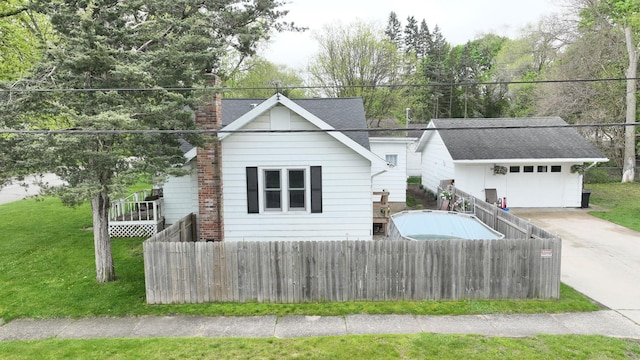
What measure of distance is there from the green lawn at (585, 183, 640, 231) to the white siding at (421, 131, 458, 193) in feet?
22.2

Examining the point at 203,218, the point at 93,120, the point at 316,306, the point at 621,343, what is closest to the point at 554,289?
the point at 621,343

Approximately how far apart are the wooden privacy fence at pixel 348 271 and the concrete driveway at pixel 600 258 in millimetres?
1521

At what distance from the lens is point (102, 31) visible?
8.80 m

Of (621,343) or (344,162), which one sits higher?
(344,162)

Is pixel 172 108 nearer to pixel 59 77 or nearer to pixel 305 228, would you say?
pixel 59 77

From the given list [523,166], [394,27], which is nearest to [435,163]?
[523,166]

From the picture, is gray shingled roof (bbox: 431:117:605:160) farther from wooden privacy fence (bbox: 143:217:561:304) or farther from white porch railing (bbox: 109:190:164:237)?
A: white porch railing (bbox: 109:190:164:237)

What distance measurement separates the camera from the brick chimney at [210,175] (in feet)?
37.0

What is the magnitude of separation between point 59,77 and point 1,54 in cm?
1112

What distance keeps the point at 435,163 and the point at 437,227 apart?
12.0 m

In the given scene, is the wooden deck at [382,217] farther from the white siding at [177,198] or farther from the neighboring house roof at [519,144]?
the white siding at [177,198]

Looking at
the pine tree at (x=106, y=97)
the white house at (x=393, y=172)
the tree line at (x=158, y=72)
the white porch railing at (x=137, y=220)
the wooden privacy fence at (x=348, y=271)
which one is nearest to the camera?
the pine tree at (x=106, y=97)

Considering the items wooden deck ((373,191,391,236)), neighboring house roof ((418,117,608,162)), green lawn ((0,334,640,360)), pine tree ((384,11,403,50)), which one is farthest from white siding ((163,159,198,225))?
pine tree ((384,11,403,50))

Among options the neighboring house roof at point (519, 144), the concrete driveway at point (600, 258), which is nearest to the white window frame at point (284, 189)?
the concrete driveway at point (600, 258)
